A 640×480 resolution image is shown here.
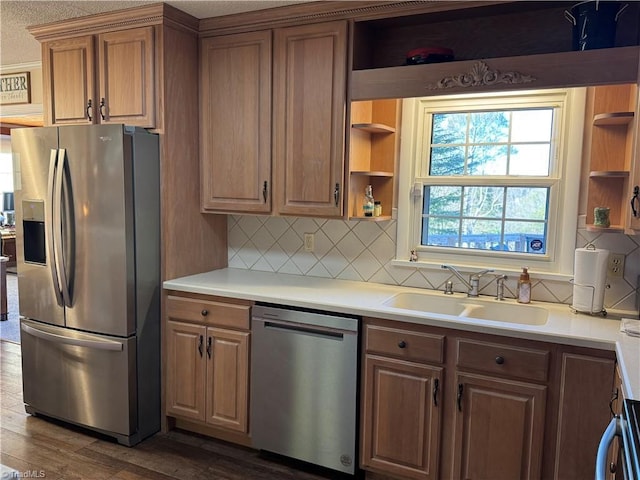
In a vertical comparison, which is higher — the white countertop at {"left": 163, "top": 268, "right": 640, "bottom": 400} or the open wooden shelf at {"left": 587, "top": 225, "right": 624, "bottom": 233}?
the open wooden shelf at {"left": 587, "top": 225, "right": 624, "bottom": 233}

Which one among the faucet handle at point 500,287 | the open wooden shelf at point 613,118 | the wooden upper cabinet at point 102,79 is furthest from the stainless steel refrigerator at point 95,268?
the open wooden shelf at point 613,118

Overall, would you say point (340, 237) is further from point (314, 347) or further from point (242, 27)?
point (242, 27)

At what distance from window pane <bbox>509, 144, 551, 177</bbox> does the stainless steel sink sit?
2.29 ft

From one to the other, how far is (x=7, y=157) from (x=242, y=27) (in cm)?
847

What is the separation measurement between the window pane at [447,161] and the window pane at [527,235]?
1.34ft

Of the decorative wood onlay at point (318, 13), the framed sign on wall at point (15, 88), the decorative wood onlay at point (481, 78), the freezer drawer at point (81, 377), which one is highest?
the decorative wood onlay at point (318, 13)

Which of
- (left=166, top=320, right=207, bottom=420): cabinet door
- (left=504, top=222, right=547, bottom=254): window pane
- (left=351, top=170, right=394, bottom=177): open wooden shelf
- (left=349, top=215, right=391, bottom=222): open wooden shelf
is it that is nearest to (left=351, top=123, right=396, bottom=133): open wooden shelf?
(left=351, top=170, right=394, bottom=177): open wooden shelf

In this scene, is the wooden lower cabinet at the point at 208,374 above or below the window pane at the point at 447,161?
below

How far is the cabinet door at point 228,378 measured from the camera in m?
2.66

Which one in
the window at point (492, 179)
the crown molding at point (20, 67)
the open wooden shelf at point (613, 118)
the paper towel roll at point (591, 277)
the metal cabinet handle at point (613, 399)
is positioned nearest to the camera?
the metal cabinet handle at point (613, 399)

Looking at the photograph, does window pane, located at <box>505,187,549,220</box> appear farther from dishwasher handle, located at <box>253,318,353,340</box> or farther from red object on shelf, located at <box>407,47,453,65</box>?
dishwasher handle, located at <box>253,318,353,340</box>

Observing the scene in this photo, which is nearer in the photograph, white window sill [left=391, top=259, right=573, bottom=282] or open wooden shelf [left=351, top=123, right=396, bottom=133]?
white window sill [left=391, top=259, right=573, bottom=282]

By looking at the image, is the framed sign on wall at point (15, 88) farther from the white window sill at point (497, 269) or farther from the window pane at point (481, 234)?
the window pane at point (481, 234)

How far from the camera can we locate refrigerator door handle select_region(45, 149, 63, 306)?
2777 mm
